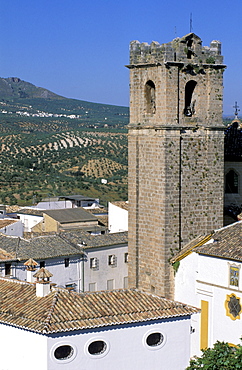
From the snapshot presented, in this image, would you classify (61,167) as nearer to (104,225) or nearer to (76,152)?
(76,152)

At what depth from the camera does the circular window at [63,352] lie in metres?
21.5

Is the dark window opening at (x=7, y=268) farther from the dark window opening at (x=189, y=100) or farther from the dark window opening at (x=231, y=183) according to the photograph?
the dark window opening at (x=189, y=100)

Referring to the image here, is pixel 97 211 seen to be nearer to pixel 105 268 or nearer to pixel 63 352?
pixel 105 268

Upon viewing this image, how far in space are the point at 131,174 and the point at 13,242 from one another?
9723 millimetres

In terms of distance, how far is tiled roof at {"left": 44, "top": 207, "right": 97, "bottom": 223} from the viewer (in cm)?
4900

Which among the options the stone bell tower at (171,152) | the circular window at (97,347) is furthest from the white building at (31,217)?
the circular window at (97,347)

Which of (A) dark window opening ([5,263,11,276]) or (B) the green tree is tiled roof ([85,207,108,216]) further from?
(B) the green tree

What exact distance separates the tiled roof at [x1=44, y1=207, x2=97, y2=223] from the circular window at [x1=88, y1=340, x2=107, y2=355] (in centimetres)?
2628

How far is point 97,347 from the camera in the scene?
22.2 meters

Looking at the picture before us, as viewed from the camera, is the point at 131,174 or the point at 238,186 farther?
the point at 238,186

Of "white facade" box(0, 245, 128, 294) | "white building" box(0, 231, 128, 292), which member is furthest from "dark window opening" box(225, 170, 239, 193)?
"white facade" box(0, 245, 128, 294)

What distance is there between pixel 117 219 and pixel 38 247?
32.2 feet

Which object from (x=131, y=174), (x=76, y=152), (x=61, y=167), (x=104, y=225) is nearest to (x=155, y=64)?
(x=131, y=174)

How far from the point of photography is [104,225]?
167 ft
